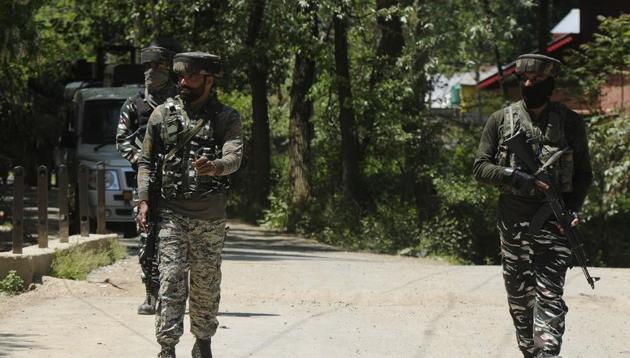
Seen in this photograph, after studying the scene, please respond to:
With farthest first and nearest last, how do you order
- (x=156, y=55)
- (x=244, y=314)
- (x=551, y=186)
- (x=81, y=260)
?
(x=81, y=260)
(x=244, y=314)
(x=156, y=55)
(x=551, y=186)

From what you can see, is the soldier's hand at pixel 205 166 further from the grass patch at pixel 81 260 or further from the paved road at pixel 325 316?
the grass patch at pixel 81 260

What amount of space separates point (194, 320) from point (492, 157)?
2.04 m

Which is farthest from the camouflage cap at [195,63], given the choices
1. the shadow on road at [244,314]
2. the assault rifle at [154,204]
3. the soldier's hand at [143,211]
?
the shadow on road at [244,314]

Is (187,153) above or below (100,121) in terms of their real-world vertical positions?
below

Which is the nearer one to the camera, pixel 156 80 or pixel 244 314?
pixel 156 80

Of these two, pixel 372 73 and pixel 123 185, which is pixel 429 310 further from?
pixel 372 73

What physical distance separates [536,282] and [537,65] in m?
1.27

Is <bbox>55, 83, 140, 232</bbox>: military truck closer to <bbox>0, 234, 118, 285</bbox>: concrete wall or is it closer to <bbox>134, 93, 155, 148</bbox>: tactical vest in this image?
<bbox>0, 234, 118, 285</bbox>: concrete wall

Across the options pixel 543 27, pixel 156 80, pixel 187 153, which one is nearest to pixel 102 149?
pixel 156 80

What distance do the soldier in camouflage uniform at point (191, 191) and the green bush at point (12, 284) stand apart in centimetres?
391

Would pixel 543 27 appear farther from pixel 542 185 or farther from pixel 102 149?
pixel 542 185

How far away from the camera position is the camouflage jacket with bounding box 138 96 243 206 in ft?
23.5

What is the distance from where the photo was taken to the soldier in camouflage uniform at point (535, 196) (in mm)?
7062

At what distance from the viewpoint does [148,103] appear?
966 cm
